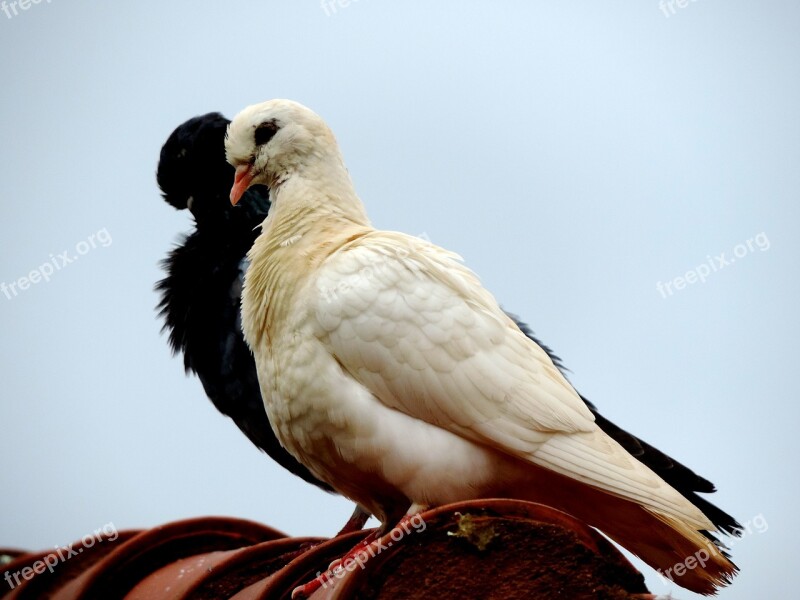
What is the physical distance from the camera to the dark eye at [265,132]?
3994mm

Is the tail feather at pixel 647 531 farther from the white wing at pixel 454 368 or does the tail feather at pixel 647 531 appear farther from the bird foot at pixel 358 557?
the bird foot at pixel 358 557

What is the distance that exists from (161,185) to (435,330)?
353cm

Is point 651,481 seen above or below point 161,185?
below

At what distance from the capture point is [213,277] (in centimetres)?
603

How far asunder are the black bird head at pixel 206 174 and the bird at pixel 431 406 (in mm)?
2605

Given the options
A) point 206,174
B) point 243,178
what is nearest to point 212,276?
point 206,174

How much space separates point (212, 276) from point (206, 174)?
→ 0.66 m

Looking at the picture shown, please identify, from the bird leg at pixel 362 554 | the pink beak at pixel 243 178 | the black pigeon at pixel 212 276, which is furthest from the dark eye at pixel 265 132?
the black pigeon at pixel 212 276

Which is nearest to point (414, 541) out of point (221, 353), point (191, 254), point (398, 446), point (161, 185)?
point (398, 446)

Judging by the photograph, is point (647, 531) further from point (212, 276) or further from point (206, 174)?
point (206, 174)

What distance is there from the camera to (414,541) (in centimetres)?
283

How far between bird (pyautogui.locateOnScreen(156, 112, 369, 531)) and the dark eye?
1.96m

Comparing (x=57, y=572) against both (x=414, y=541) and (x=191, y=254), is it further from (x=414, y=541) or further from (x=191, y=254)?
(x=414, y=541)

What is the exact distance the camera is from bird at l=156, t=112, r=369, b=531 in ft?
19.1
